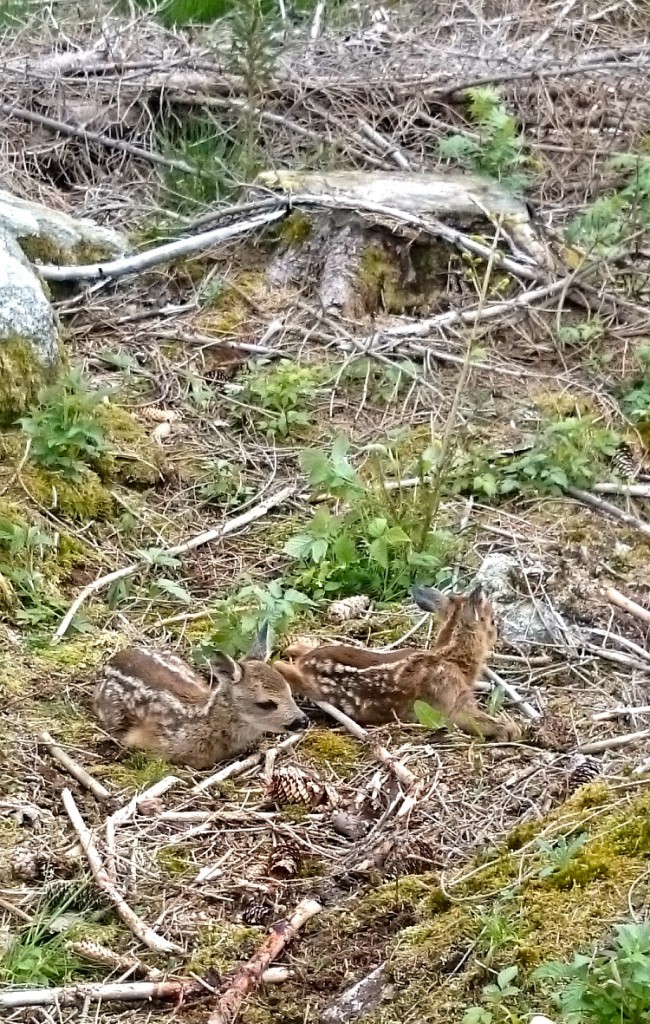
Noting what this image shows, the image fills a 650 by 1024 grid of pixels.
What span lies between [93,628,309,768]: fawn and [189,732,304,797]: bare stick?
0.14 feet

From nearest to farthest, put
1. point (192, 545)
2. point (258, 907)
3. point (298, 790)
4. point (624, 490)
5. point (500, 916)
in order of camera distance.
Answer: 1. point (500, 916)
2. point (258, 907)
3. point (298, 790)
4. point (192, 545)
5. point (624, 490)

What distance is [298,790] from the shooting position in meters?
4.14

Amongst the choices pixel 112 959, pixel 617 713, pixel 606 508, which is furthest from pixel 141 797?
pixel 606 508

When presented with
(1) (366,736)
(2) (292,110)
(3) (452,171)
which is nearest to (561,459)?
(1) (366,736)

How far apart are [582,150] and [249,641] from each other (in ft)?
16.8

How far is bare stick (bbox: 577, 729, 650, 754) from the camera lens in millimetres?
4176

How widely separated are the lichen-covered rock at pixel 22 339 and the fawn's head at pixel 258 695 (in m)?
1.77

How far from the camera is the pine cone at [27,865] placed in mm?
3719

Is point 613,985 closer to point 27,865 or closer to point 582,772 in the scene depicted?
point 582,772

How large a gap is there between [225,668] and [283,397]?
2.16 m

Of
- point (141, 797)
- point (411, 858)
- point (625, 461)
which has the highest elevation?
point (411, 858)

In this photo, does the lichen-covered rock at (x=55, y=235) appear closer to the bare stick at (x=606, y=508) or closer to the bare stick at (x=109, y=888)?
the bare stick at (x=606, y=508)

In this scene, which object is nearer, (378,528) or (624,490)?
(378,528)

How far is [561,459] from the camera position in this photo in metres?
5.98
